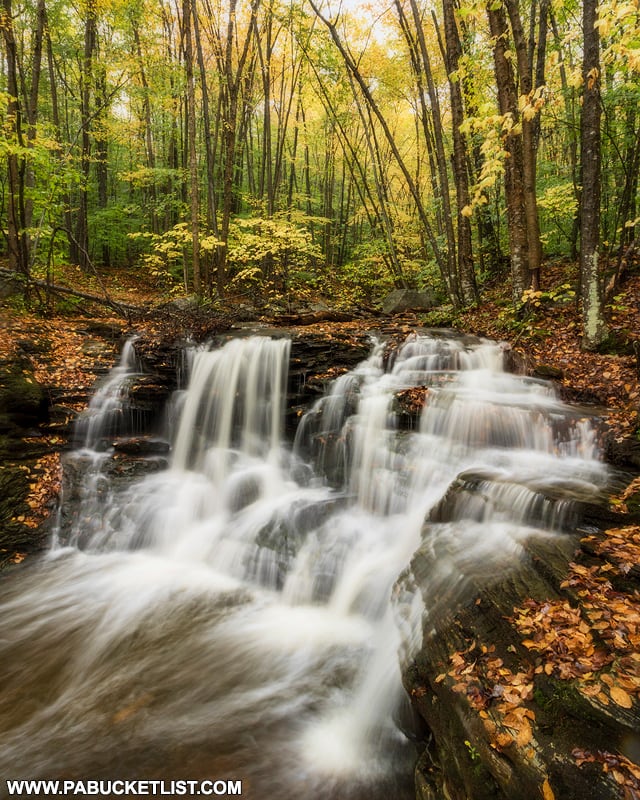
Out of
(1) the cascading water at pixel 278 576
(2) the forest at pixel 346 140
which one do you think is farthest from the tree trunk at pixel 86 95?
(1) the cascading water at pixel 278 576

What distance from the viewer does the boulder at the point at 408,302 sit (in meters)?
13.1

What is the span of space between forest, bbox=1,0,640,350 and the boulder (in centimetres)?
60

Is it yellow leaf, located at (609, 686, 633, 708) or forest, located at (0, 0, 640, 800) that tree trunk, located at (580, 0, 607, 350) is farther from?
yellow leaf, located at (609, 686, 633, 708)

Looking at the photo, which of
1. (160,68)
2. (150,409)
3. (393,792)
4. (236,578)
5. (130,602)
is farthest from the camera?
(160,68)

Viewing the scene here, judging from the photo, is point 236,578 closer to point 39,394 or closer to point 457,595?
point 457,595

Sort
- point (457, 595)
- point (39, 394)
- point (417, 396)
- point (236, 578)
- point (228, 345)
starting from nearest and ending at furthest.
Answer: point (457, 595) → point (236, 578) → point (417, 396) → point (39, 394) → point (228, 345)

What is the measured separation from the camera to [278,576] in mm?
5488

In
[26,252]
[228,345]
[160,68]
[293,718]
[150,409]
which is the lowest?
[293,718]

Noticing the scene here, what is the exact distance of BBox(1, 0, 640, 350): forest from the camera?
23.5 feet

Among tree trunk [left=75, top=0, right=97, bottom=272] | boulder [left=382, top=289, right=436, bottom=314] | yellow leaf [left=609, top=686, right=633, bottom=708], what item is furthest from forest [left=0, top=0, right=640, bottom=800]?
tree trunk [left=75, top=0, right=97, bottom=272]

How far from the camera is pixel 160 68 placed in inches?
533

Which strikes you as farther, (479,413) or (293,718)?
(479,413)

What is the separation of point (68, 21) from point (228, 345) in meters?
13.2

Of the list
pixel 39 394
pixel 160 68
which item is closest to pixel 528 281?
pixel 39 394
